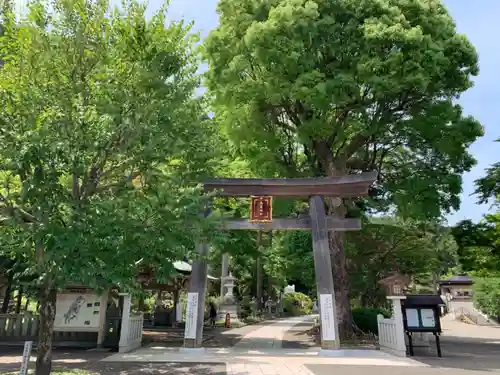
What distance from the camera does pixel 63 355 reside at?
10719mm

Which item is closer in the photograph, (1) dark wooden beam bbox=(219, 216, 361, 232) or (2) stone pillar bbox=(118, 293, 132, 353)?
(2) stone pillar bbox=(118, 293, 132, 353)

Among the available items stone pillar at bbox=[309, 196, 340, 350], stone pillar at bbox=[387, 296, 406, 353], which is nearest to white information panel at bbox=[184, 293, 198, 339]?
stone pillar at bbox=[309, 196, 340, 350]

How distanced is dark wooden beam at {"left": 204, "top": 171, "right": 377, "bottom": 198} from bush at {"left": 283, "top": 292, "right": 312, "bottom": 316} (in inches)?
1276

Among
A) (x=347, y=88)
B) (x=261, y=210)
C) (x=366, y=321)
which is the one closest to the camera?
(x=261, y=210)

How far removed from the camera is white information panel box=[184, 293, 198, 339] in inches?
468

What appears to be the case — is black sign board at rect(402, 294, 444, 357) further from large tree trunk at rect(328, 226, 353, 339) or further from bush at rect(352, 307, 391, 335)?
bush at rect(352, 307, 391, 335)

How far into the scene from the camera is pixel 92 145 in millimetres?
6355

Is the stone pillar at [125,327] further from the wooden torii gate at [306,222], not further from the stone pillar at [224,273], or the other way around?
the stone pillar at [224,273]

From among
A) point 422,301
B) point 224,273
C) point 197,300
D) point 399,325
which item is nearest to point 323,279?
point 399,325

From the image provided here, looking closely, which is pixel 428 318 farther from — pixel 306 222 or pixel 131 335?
pixel 131 335

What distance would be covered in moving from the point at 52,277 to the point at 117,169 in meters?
2.30

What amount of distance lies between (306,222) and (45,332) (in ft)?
28.4

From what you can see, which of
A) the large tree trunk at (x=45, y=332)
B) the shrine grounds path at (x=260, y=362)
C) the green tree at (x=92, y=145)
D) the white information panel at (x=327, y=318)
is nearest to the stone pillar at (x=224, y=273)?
the shrine grounds path at (x=260, y=362)

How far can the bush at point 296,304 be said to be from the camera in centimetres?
4423
